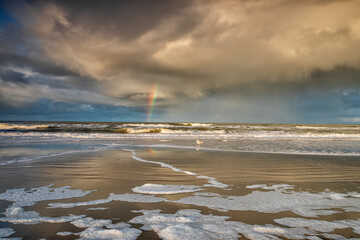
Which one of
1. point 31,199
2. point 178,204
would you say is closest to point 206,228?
point 178,204

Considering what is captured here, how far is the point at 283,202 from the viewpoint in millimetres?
5859

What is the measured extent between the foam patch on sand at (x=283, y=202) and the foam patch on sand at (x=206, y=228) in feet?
2.77

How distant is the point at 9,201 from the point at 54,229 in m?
2.51

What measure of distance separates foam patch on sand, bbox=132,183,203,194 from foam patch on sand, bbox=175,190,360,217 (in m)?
0.73

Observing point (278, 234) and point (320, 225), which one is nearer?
point (278, 234)

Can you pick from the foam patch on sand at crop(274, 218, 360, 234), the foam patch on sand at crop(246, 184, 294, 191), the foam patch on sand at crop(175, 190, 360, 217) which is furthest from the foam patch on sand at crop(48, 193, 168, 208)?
the foam patch on sand at crop(246, 184, 294, 191)

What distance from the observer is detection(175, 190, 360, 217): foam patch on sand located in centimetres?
536

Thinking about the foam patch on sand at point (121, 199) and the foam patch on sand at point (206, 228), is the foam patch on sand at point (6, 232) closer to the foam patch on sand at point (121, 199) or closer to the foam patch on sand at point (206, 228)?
the foam patch on sand at point (121, 199)

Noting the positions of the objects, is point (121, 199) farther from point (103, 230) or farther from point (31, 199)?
point (31, 199)

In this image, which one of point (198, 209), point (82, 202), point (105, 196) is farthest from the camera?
point (105, 196)

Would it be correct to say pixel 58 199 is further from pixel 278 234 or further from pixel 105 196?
pixel 278 234

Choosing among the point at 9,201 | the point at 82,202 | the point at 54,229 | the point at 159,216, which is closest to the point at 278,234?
the point at 159,216

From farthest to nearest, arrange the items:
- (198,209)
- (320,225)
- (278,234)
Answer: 1. (198,209)
2. (320,225)
3. (278,234)

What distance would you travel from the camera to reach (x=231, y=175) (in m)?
9.08
